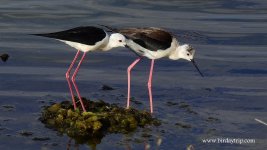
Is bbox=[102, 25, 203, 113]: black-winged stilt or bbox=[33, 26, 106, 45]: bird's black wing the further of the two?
bbox=[102, 25, 203, 113]: black-winged stilt

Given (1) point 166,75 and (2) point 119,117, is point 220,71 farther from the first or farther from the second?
(2) point 119,117

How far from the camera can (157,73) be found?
40.8 ft

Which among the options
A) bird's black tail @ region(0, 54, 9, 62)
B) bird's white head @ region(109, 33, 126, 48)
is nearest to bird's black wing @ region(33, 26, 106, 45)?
bird's white head @ region(109, 33, 126, 48)

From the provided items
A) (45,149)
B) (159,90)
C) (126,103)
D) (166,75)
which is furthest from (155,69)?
(45,149)

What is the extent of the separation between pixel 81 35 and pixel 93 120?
4.22 feet

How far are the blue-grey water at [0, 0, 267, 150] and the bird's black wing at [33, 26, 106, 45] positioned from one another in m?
1.11

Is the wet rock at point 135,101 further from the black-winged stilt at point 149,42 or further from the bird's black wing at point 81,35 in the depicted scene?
the bird's black wing at point 81,35

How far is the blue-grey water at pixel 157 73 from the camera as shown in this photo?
30.0 ft

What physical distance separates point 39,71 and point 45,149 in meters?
3.92

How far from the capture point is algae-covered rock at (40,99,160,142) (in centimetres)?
913

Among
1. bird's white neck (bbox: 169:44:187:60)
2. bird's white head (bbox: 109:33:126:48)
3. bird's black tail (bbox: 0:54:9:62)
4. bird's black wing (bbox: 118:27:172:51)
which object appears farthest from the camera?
bird's black tail (bbox: 0:54:9:62)

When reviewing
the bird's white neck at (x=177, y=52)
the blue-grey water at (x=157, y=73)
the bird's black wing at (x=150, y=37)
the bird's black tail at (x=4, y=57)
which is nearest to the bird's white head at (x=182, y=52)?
the bird's white neck at (x=177, y=52)

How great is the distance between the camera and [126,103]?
10531 mm

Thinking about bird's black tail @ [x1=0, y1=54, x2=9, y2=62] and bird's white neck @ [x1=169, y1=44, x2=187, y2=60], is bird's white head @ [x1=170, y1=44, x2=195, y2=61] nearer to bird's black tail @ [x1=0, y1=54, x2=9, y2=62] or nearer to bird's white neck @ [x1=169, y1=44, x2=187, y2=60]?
bird's white neck @ [x1=169, y1=44, x2=187, y2=60]
